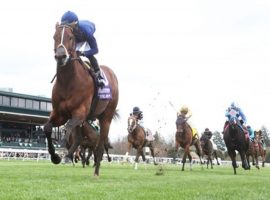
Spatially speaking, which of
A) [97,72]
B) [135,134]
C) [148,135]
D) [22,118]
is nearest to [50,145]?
[97,72]

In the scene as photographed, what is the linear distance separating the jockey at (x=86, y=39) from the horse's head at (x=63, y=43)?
0.22 m

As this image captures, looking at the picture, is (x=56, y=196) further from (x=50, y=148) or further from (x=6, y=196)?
(x=50, y=148)

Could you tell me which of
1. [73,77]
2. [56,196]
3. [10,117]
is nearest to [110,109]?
[73,77]

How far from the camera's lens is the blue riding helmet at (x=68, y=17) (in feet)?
34.8

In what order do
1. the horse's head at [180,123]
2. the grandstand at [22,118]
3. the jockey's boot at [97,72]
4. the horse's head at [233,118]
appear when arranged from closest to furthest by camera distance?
1. the jockey's boot at [97,72]
2. the horse's head at [233,118]
3. the horse's head at [180,123]
4. the grandstand at [22,118]

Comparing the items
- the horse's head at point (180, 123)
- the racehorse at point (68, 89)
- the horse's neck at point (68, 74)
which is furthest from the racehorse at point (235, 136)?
the horse's neck at point (68, 74)

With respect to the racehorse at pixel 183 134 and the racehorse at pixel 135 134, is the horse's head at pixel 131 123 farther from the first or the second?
the racehorse at pixel 183 134

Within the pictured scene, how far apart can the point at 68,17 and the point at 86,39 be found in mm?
751

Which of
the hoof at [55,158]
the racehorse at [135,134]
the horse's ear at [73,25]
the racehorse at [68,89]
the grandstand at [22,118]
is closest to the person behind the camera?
the racehorse at [68,89]

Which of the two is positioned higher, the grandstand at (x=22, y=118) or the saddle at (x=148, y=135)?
the grandstand at (x=22, y=118)

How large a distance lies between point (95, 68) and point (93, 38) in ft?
2.25

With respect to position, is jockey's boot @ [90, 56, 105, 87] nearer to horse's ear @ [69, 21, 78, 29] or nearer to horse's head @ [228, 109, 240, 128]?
horse's ear @ [69, 21, 78, 29]

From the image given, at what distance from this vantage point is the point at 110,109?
41.7 ft

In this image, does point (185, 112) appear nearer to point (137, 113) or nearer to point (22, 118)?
point (137, 113)
